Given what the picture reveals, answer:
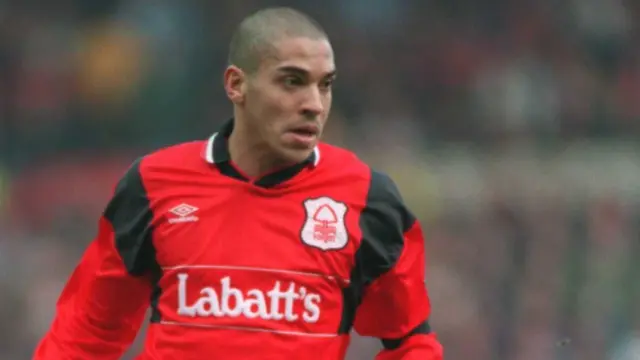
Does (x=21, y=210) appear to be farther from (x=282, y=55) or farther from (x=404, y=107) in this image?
(x=282, y=55)

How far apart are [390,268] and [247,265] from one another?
36cm

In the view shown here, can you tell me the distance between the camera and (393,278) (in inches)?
129

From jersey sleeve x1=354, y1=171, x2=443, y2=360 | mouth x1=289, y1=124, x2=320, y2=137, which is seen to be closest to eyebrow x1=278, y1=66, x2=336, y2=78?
mouth x1=289, y1=124, x2=320, y2=137

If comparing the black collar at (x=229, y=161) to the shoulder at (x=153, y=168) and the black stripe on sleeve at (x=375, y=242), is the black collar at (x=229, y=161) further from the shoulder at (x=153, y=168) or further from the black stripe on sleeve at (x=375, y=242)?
the black stripe on sleeve at (x=375, y=242)

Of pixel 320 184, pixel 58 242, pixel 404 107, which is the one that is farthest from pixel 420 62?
pixel 320 184

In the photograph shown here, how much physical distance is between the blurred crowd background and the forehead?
3.13 metres

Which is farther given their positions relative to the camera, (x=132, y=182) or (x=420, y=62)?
(x=420, y=62)

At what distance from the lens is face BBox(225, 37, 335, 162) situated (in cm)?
311

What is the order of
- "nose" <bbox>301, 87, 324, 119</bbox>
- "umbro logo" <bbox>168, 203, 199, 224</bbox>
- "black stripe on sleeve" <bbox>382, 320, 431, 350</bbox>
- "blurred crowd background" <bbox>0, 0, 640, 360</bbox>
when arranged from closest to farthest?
"nose" <bbox>301, 87, 324, 119</bbox> < "umbro logo" <bbox>168, 203, 199, 224</bbox> < "black stripe on sleeve" <bbox>382, 320, 431, 350</bbox> < "blurred crowd background" <bbox>0, 0, 640, 360</bbox>

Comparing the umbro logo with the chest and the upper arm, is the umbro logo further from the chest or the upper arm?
the upper arm

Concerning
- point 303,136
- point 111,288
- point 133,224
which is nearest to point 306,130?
point 303,136

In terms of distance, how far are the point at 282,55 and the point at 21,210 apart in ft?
13.7

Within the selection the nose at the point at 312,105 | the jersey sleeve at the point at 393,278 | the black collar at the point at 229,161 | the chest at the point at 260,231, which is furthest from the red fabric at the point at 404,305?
the nose at the point at 312,105

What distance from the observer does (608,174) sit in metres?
6.38
